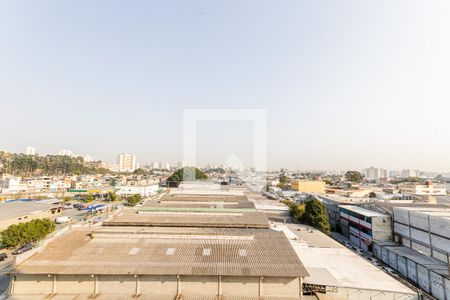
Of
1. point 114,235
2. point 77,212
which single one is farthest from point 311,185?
point 114,235

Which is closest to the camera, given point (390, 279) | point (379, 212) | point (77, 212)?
point (390, 279)

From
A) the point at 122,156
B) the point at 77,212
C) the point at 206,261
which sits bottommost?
the point at 77,212

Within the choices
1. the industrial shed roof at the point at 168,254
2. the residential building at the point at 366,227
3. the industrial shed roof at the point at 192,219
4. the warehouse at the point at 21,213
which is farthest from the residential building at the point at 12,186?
the residential building at the point at 366,227

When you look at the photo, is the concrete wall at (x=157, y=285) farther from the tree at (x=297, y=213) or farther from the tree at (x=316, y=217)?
the tree at (x=297, y=213)

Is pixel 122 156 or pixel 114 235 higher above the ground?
pixel 122 156

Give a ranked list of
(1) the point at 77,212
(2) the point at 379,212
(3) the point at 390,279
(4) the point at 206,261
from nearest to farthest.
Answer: (4) the point at 206,261 → (3) the point at 390,279 → (2) the point at 379,212 → (1) the point at 77,212

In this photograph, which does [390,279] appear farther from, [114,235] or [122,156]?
[122,156]

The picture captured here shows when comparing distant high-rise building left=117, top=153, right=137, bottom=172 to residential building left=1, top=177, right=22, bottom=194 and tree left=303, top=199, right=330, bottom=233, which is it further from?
tree left=303, top=199, right=330, bottom=233
